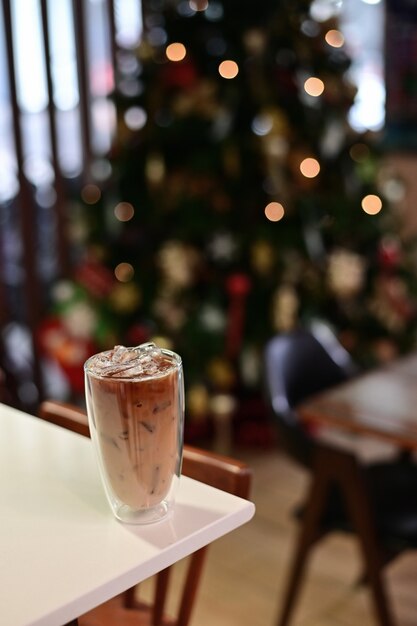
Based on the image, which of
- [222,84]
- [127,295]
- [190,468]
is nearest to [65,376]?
[127,295]

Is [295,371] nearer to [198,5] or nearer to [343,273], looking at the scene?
[343,273]

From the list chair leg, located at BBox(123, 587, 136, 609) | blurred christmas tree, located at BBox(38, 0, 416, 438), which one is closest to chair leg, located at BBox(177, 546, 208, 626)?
chair leg, located at BBox(123, 587, 136, 609)

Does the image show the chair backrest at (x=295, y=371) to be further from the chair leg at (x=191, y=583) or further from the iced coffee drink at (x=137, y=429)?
the iced coffee drink at (x=137, y=429)

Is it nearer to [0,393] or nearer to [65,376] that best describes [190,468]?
[0,393]

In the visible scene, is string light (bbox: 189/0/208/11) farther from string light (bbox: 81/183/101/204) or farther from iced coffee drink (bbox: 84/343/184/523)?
iced coffee drink (bbox: 84/343/184/523)

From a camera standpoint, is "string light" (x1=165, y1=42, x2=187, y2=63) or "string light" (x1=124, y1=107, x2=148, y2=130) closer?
"string light" (x1=165, y1=42, x2=187, y2=63)

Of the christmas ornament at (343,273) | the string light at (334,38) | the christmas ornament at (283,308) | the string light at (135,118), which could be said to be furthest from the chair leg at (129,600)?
the string light at (334,38)

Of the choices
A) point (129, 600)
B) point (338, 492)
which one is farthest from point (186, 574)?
point (338, 492)

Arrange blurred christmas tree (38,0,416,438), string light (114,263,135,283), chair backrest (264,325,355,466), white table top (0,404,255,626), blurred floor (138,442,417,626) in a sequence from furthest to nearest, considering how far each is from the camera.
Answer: string light (114,263,135,283)
blurred christmas tree (38,0,416,438)
blurred floor (138,442,417,626)
chair backrest (264,325,355,466)
white table top (0,404,255,626)
